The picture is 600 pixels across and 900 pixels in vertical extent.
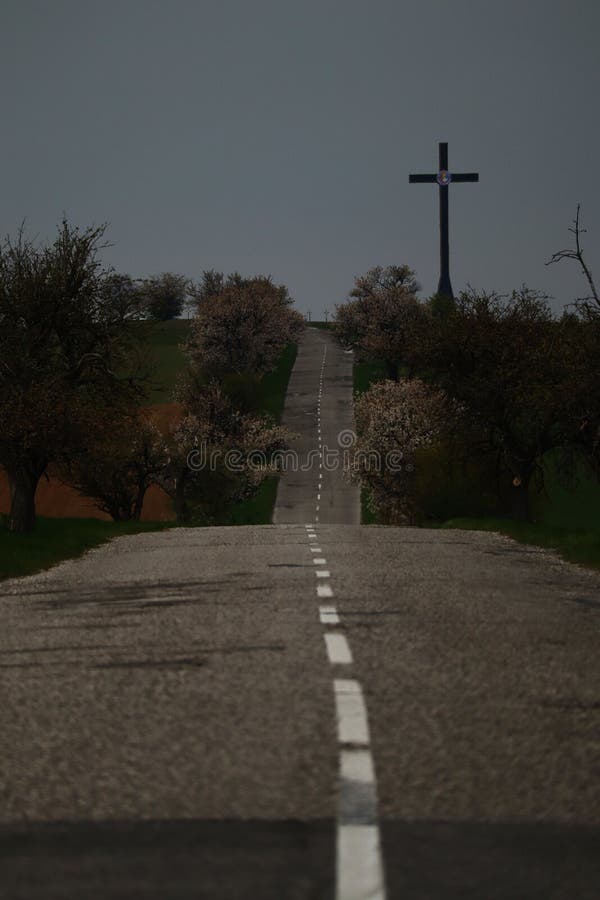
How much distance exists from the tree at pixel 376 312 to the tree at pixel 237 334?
7.63 m

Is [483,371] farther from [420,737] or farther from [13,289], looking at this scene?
[420,737]

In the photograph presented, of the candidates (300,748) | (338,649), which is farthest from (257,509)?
(300,748)

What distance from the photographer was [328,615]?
1143cm

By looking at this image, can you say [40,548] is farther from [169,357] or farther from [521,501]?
[169,357]

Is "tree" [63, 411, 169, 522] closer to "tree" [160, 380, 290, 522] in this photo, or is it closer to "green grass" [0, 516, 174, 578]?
"tree" [160, 380, 290, 522]

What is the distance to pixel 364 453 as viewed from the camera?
256 feet

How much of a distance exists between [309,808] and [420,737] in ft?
4.78

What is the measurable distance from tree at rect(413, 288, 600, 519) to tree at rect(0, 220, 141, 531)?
10355 mm

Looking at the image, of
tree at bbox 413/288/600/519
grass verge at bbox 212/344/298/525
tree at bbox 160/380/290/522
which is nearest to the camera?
tree at bbox 413/288/600/519

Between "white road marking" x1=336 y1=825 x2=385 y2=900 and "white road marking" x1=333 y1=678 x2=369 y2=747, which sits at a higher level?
"white road marking" x1=336 y1=825 x2=385 y2=900

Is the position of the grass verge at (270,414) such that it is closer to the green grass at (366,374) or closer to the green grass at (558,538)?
the green grass at (366,374)

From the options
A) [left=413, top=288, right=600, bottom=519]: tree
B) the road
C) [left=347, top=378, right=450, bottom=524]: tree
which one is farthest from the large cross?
the road

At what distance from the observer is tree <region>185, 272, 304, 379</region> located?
125 metres

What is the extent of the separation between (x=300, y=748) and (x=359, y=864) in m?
1.86
